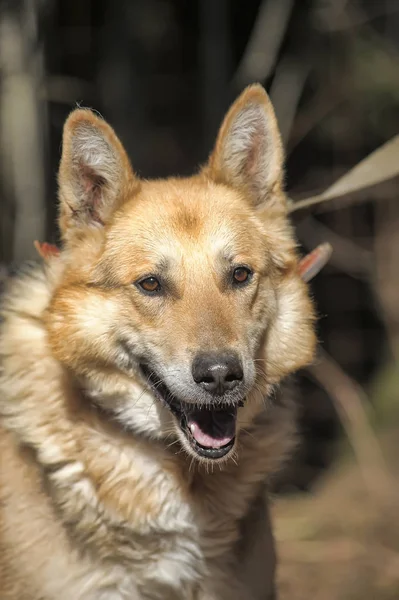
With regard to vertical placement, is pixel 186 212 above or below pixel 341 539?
above

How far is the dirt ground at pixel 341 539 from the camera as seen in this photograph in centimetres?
465

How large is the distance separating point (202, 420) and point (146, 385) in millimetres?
238

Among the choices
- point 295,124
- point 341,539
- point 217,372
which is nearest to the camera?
point 217,372

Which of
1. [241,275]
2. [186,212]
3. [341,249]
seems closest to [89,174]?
[186,212]

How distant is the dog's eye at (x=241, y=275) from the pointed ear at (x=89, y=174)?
0.51 m

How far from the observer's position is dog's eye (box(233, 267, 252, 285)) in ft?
9.67

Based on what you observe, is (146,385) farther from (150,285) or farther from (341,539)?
(341,539)

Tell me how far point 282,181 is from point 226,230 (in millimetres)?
409

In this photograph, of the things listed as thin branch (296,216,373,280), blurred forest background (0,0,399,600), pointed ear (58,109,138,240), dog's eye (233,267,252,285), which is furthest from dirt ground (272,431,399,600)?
pointed ear (58,109,138,240)

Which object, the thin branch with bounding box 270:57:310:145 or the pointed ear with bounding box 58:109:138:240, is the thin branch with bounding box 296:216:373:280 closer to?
the thin branch with bounding box 270:57:310:145

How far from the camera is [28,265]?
3.34 m

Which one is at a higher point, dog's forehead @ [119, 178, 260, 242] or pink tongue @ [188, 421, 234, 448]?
dog's forehead @ [119, 178, 260, 242]

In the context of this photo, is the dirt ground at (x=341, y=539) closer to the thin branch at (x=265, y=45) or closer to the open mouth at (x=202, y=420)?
the open mouth at (x=202, y=420)

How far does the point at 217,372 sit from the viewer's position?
2611 mm
